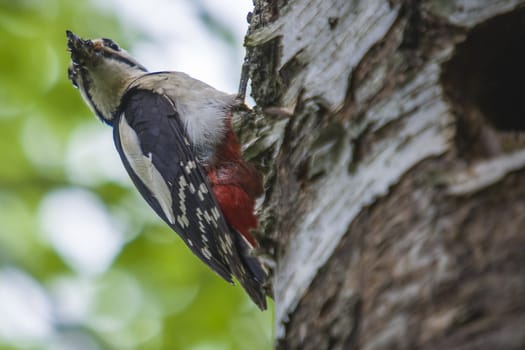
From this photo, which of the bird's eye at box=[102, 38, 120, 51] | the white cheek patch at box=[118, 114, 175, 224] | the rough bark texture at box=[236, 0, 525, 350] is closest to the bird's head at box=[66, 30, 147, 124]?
the bird's eye at box=[102, 38, 120, 51]

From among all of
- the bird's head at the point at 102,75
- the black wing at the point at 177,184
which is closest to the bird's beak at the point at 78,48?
the bird's head at the point at 102,75

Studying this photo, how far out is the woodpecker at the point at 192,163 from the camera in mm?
3275

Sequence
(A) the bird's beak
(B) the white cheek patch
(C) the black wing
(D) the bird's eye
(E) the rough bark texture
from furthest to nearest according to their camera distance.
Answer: (D) the bird's eye → (A) the bird's beak → (B) the white cheek patch → (C) the black wing → (E) the rough bark texture

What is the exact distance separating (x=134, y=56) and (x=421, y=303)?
11.8 feet

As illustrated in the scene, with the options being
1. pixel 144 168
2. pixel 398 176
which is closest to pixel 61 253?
pixel 144 168

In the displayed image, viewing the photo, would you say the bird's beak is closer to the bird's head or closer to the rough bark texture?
the bird's head

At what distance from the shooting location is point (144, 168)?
3.76 metres

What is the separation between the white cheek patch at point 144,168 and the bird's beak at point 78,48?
400mm

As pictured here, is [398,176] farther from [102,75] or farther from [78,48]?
[102,75]

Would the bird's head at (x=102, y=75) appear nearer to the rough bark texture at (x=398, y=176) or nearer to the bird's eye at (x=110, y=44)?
the bird's eye at (x=110, y=44)

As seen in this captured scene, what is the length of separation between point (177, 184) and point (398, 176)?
2.27m

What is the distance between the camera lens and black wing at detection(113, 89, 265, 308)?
322cm

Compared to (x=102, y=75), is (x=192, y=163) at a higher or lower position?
lower

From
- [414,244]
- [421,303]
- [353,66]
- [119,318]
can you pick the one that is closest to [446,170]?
[414,244]
